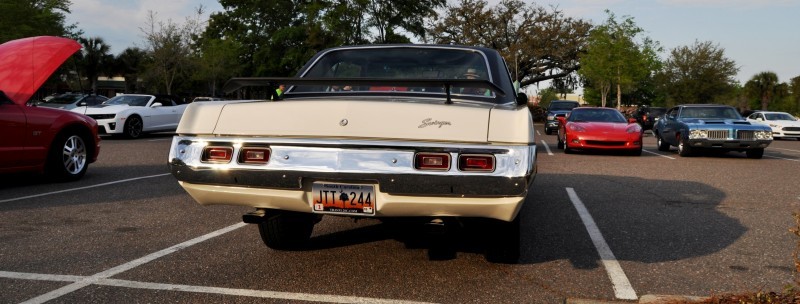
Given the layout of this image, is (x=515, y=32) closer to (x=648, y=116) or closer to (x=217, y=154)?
(x=648, y=116)

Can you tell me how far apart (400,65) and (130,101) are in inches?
680

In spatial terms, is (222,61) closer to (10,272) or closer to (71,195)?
(71,195)

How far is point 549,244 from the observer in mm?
5035

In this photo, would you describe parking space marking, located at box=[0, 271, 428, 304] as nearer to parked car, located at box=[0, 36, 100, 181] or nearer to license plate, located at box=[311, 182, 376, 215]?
license plate, located at box=[311, 182, 376, 215]

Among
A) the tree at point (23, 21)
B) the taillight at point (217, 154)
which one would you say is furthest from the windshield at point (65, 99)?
the taillight at point (217, 154)

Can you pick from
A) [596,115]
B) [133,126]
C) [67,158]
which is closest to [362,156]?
[67,158]

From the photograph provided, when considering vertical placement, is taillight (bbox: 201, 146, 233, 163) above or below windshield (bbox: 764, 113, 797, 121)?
below

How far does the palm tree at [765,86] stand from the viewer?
72375mm

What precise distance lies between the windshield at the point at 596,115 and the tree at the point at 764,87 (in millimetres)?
65037

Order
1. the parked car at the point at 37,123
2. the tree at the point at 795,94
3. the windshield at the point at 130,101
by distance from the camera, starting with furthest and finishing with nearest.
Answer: the tree at the point at 795,94 < the windshield at the point at 130,101 < the parked car at the point at 37,123

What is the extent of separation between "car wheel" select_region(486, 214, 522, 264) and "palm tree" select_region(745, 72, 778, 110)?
7764 cm

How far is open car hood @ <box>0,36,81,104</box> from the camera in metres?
6.90

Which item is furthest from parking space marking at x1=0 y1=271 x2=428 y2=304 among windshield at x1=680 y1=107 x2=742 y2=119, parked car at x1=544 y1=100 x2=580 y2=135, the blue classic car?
parked car at x1=544 y1=100 x2=580 y2=135

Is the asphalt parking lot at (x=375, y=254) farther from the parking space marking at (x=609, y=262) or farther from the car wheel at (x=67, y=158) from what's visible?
the car wheel at (x=67, y=158)
